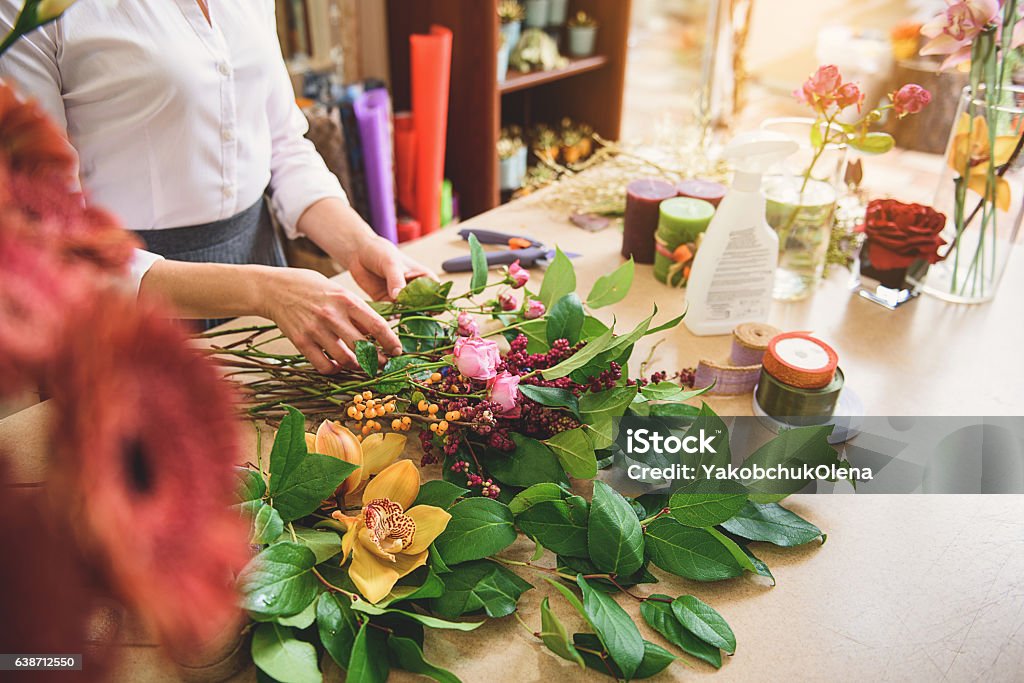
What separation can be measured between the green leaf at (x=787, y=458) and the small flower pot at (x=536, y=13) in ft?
6.63

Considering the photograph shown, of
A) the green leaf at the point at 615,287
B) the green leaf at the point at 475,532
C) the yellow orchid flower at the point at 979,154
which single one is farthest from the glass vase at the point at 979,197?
the green leaf at the point at 475,532

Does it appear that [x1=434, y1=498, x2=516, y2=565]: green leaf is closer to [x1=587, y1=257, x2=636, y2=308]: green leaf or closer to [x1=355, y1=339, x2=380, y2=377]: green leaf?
[x1=355, y1=339, x2=380, y2=377]: green leaf

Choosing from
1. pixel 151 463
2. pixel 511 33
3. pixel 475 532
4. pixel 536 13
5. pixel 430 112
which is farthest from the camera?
pixel 536 13

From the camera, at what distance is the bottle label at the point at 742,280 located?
946 millimetres

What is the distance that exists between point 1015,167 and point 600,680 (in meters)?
0.93

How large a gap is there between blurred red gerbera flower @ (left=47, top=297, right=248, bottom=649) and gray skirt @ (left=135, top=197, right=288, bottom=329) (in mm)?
876

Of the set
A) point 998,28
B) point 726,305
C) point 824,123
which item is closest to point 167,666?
point 726,305

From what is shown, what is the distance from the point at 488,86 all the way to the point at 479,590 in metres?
1.77

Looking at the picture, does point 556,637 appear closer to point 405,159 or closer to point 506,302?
point 506,302

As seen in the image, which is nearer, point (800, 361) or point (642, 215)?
point (800, 361)

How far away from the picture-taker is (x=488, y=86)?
2070mm

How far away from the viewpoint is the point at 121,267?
0.31 metres

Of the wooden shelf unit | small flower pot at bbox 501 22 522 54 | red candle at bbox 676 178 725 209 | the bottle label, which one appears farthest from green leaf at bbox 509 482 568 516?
small flower pot at bbox 501 22 522 54

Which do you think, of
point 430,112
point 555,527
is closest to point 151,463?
point 555,527
